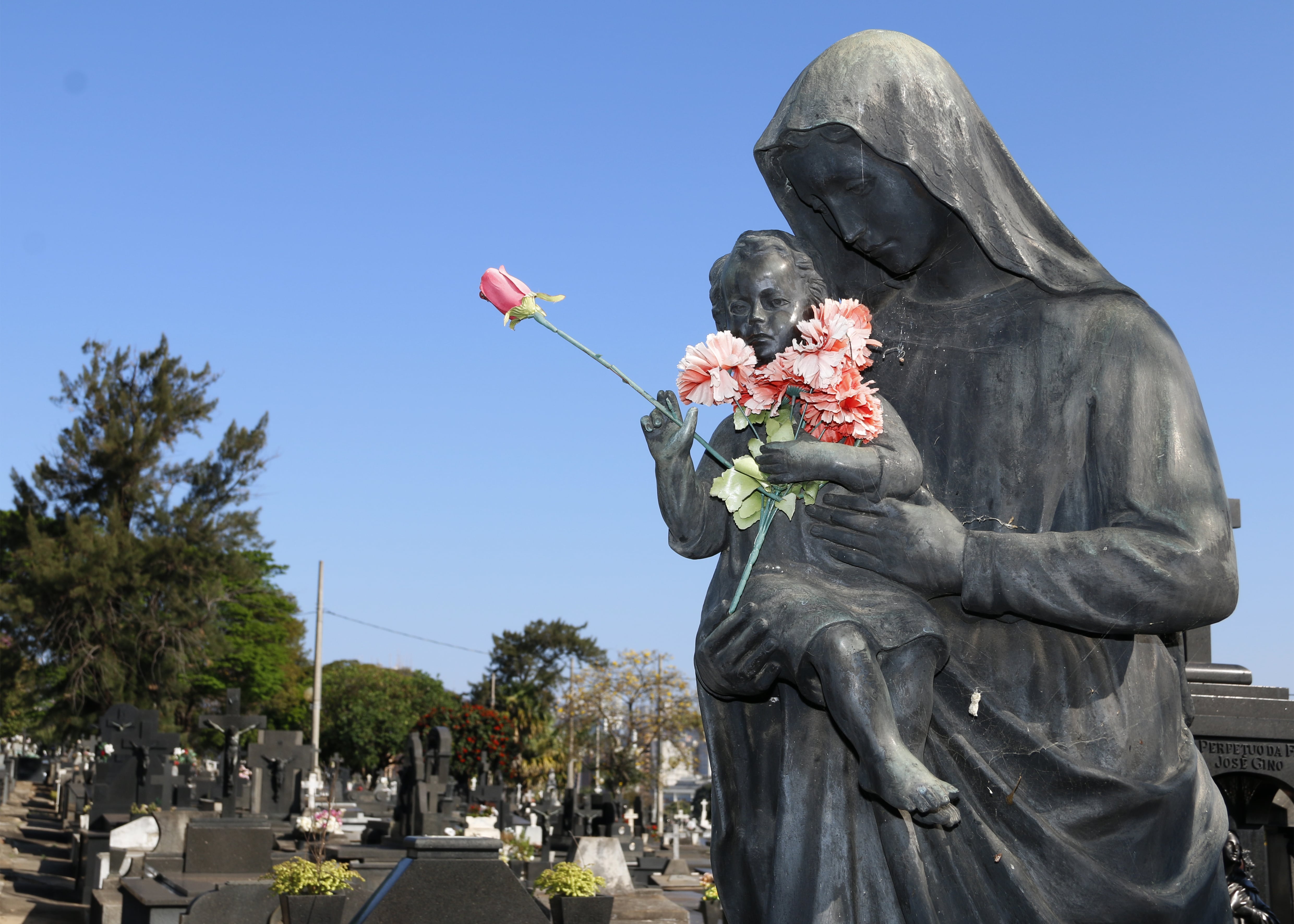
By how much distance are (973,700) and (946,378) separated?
0.74m

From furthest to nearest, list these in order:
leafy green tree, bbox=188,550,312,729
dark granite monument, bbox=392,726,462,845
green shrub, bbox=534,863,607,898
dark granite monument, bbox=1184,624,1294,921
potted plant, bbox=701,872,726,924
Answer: leafy green tree, bbox=188,550,312,729, dark granite monument, bbox=392,726,462,845, potted plant, bbox=701,872,726,924, green shrub, bbox=534,863,607,898, dark granite monument, bbox=1184,624,1294,921

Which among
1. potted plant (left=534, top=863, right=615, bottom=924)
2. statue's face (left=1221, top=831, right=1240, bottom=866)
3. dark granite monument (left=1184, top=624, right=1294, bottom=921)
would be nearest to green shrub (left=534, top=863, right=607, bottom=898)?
potted plant (left=534, top=863, right=615, bottom=924)

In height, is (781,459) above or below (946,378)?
below

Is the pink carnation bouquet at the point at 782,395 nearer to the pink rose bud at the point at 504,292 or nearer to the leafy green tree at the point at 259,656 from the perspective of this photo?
the pink rose bud at the point at 504,292

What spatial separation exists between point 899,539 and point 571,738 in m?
47.2

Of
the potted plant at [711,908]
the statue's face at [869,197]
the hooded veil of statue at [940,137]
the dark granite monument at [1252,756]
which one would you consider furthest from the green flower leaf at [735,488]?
the potted plant at [711,908]

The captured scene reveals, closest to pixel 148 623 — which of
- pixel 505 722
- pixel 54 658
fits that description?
pixel 54 658

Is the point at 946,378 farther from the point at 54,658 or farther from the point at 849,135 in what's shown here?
the point at 54,658

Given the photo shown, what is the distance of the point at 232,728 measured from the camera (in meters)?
28.6

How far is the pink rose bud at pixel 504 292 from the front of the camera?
276 centimetres

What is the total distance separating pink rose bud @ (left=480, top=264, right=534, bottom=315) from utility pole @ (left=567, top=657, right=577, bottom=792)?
45.8 meters

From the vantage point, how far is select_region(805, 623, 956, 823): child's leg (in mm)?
2158

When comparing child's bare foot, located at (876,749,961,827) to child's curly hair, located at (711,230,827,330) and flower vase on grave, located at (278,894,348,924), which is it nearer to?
child's curly hair, located at (711,230,827,330)

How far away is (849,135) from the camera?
266cm
